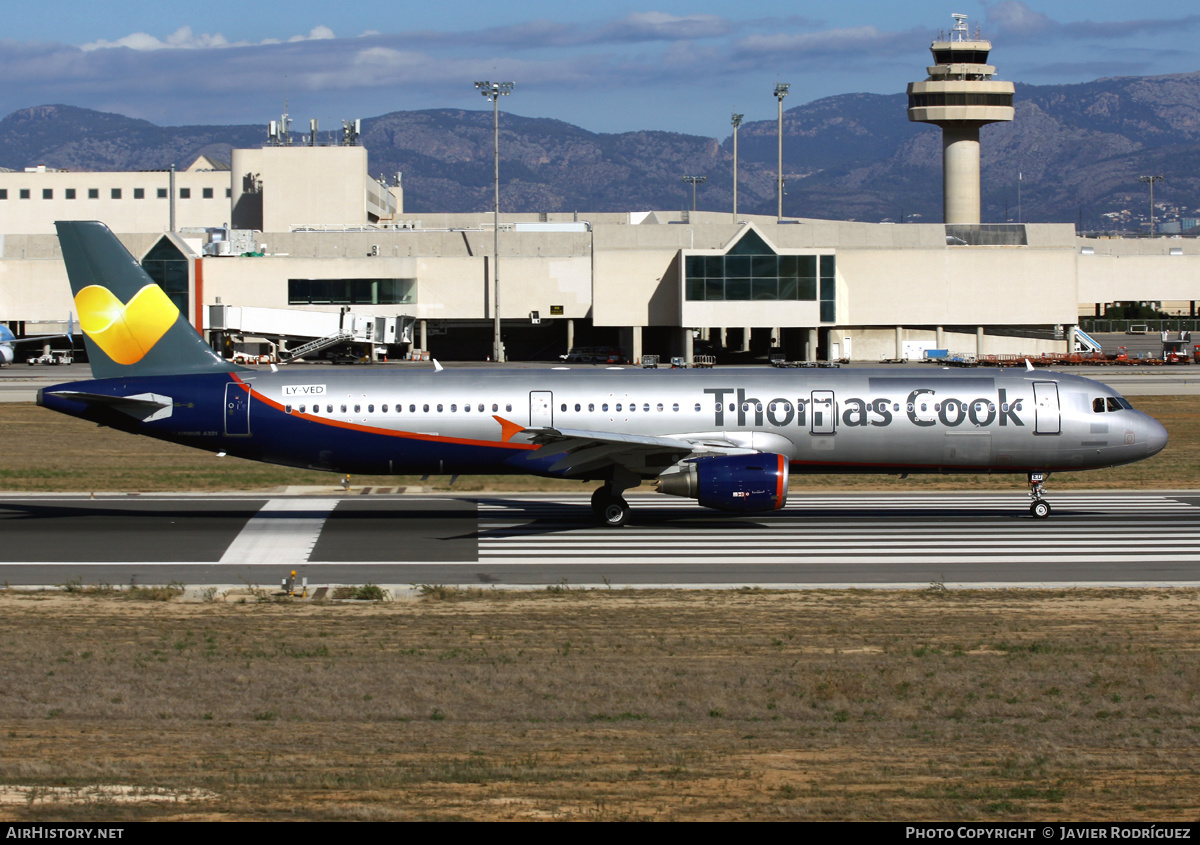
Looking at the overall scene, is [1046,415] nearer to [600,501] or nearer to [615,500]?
[615,500]

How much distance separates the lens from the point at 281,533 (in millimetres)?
32656

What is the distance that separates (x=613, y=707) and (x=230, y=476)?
101ft

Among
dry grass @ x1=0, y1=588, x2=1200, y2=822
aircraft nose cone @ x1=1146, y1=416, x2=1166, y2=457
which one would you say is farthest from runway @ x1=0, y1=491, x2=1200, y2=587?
dry grass @ x1=0, y1=588, x2=1200, y2=822

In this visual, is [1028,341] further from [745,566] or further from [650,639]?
[650,639]

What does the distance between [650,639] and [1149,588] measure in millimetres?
11649

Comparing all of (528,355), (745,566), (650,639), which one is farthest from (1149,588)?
(528,355)

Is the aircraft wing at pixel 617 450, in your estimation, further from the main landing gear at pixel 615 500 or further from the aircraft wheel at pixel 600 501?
the aircraft wheel at pixel 600 501

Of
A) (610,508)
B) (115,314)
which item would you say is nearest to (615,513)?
(610,508)

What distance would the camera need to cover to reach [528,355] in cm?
13500

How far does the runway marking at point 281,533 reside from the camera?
96.4ft

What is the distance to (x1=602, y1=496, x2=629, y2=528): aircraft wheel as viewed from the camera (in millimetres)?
33969

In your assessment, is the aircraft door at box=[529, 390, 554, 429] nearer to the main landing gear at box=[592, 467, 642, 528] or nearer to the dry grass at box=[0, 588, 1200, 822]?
the main landing gear at box=[592, 467, 642, 528]

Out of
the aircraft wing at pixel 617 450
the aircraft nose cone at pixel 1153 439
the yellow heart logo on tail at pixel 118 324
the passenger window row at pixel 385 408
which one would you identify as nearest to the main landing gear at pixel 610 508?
the aircraft wing at pixel 617 450

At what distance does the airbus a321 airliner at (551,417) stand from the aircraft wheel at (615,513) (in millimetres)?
40
